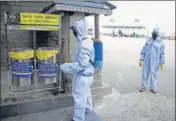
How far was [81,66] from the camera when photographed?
3.34 m

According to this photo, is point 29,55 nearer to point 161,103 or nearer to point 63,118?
point 63,118

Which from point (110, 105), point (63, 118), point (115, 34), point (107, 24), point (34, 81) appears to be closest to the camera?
point (63, 118)

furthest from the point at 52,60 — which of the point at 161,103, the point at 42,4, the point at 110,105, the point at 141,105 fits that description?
the point at 42,4

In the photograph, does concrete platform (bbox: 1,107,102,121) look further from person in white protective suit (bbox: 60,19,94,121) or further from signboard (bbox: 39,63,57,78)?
signboard (bbox: 39,63,57,78)

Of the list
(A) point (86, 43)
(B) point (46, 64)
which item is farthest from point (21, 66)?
(A) point (86, 43)

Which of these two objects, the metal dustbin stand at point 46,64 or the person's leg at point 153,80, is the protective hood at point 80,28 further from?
the person's leg at point 153,80

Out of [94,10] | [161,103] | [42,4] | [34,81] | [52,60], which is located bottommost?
[161,103]

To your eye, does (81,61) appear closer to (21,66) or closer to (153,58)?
(21,66)

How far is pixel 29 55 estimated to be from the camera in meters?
3.93

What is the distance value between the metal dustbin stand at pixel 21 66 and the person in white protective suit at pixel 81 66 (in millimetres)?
789

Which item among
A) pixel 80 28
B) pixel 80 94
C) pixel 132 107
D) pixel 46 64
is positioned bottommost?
pixel 132 107

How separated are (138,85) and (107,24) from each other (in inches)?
1015

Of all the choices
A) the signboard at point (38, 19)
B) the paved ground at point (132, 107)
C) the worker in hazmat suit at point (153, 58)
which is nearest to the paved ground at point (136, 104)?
the paved ground at point (132, 107)

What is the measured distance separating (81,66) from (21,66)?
3.83 ft
